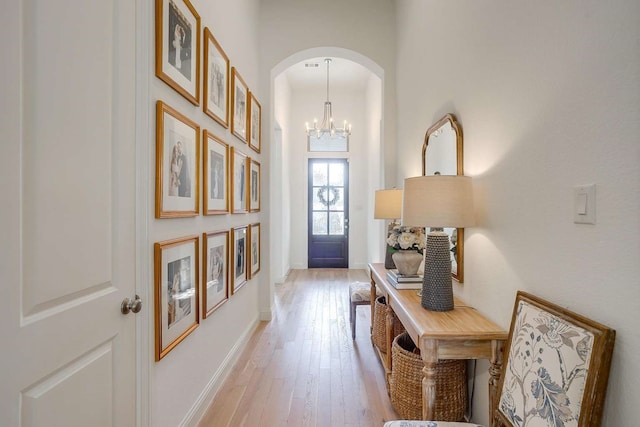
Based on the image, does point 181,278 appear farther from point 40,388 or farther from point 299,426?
point 299,426

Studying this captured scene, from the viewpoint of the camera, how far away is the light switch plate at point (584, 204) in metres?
1.02

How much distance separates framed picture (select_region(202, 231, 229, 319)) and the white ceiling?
4.01 meters

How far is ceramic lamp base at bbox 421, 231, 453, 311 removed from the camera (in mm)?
1780

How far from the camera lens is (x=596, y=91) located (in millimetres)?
1009

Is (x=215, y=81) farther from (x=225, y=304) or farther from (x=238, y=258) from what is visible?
(x=225, y=304)

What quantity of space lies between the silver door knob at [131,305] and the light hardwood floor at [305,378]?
3.46ft

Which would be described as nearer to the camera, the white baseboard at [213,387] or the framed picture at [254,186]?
the white baseboard at [213,387]

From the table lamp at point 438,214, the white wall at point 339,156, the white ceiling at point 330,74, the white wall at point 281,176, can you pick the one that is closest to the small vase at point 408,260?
the table lamp at point 438,214

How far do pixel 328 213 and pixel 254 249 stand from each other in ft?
12.0

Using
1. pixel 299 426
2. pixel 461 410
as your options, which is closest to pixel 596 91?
pixel 461 410

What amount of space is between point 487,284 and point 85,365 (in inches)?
67.9

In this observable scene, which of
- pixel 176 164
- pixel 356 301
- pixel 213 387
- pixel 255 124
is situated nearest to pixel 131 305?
pixel 176 164

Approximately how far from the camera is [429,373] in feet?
4.91

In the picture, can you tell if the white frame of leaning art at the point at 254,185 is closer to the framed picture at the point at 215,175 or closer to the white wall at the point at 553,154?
the framed picture at the point at 215,175
